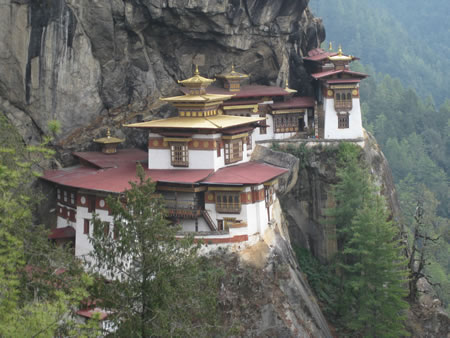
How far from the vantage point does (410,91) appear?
94.6m

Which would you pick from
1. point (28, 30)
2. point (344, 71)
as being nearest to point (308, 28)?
point (344, 71)

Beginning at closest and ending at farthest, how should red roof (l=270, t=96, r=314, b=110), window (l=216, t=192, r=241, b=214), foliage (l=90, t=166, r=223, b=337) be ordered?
foliage (l=90, t=166, r=223, b=337) < window (l=216, t=192, r=241, b=214) < red roof (l=270, t=96, r=314, b=110)

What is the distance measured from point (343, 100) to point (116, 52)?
14.6 m

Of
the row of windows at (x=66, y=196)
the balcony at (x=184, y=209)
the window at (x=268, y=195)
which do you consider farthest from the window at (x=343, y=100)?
the row of windows at (x=66, y=196)

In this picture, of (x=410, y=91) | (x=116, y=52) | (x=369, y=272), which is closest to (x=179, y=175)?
(x=116, y=52)

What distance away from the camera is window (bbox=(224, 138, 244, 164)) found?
3662cm

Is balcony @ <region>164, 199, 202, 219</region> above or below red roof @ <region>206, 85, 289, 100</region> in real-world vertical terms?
below

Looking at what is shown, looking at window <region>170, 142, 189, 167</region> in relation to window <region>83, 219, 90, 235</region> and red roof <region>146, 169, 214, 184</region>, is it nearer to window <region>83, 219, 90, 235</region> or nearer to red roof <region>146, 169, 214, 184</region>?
red roof <region>146, 169, 214, 184</region>

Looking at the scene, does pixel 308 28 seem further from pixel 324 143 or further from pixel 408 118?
pixel 408 118

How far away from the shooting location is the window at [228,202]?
3381 cm

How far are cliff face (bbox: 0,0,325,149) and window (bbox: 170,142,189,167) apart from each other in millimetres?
6431

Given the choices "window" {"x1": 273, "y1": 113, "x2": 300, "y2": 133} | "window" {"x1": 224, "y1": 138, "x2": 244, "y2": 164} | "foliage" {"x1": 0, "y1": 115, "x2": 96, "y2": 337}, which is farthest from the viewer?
"window" {"x1": 273, "y1": 113, "x2": 300, "y2": 133}

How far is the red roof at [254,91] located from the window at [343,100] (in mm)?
3534

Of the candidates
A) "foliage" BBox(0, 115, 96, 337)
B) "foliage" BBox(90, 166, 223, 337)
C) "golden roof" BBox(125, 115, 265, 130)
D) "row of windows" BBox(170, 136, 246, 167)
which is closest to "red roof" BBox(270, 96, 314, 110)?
"golden roof" BBox(125, 115, 265, 130)
